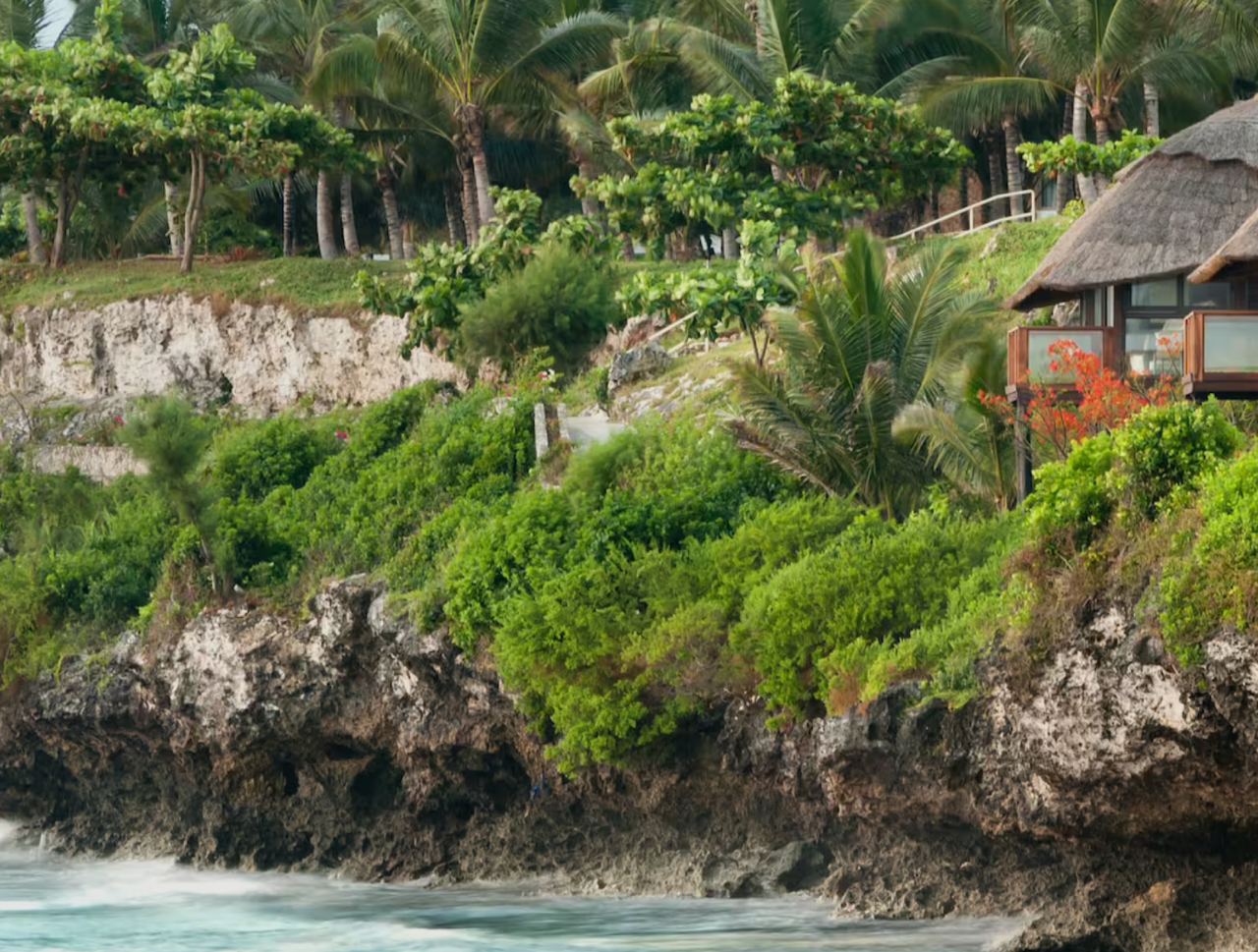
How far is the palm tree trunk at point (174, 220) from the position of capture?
52.2 metres

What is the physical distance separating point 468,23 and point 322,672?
56.7ft

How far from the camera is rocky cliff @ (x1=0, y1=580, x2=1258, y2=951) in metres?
23.6

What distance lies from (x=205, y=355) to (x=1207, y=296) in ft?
80.2

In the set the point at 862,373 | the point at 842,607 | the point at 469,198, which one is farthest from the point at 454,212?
the point at 842,607

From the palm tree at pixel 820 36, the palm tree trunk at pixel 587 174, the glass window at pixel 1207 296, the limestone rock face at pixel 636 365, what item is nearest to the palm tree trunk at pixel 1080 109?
the palm tree at pixel 820 36

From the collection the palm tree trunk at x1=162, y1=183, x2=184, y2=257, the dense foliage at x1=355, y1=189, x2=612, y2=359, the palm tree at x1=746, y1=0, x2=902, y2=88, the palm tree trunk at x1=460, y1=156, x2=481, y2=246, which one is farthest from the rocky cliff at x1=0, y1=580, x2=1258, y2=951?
the palm tree trunk at x1=162, y1=183, x2=184, y2=257

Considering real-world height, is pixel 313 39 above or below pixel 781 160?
above

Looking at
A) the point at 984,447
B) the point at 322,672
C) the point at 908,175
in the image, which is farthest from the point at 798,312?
the point at 908,175

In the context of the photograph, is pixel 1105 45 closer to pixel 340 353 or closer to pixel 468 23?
pixel 468 23

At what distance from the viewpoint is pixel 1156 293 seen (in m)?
29.7

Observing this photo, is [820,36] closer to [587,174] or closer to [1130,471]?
[587,174]

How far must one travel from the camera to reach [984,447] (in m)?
29.5

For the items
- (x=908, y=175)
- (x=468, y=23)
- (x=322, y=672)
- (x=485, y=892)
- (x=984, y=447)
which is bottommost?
(x=485, y=892)

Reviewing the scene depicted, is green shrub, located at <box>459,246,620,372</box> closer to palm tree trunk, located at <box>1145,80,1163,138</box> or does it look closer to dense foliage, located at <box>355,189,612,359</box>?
dense foliage, located at <box>355,189,612,359</box>
